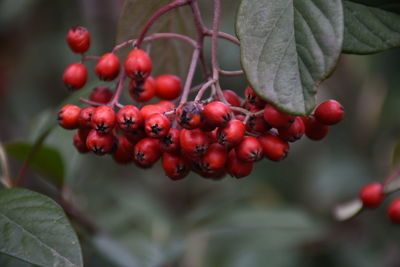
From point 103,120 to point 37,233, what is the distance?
0.38 m

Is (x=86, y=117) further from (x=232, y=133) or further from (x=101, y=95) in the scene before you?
(x=232, y=133)

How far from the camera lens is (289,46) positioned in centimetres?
144

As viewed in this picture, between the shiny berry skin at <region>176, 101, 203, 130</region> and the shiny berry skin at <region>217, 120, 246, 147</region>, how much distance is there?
0.25 ft

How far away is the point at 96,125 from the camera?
5.26 ft

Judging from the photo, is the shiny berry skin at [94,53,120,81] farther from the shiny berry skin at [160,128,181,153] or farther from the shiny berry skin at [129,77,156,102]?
the shiny berry skin at [160,128,181,153]

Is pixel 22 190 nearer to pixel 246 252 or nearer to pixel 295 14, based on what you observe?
pixel 295 14

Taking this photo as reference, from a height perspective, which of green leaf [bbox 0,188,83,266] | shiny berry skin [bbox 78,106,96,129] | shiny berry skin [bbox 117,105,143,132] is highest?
shiny berry skin [bbox 117,105,143,132]

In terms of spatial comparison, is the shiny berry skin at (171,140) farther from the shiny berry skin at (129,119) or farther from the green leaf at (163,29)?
the green leaf at (163,29)

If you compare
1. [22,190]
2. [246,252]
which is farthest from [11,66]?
[22,190]

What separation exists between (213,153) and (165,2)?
Answer: 0.65 meters

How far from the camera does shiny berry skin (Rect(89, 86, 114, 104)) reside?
6.05ft

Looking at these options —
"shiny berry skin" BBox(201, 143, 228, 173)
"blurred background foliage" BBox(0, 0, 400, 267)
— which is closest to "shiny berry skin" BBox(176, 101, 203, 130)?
"shiny berry skin" BBox(201, 143, 228, 173)

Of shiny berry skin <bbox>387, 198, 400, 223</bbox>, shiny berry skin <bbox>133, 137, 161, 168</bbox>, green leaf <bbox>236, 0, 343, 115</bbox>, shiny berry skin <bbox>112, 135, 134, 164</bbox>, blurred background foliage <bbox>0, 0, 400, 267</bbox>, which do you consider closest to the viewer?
green leaf <bbox>236, 0, 343, 115</bbox>

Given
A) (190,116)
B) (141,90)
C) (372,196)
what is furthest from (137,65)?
(372,196)
